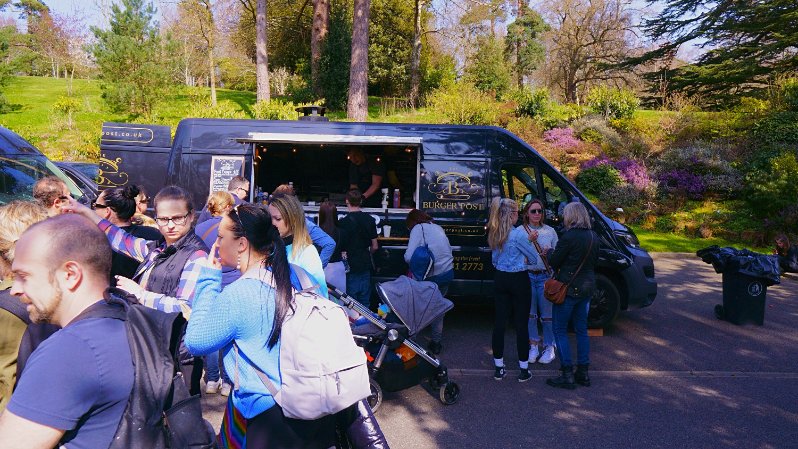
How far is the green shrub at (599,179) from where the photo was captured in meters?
16.9

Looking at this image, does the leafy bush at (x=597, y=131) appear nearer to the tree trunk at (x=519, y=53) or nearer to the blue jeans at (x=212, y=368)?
the tree trunk at (x=519, y=53)

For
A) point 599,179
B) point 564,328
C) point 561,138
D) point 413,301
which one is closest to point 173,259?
point 413,301

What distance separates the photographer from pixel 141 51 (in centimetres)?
2052

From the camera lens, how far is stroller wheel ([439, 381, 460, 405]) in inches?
200

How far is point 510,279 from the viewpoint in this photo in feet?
17.8

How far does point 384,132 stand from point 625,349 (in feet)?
13.8

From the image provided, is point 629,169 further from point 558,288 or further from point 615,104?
point 558,288

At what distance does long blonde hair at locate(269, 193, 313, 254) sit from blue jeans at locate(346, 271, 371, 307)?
8.61 ft

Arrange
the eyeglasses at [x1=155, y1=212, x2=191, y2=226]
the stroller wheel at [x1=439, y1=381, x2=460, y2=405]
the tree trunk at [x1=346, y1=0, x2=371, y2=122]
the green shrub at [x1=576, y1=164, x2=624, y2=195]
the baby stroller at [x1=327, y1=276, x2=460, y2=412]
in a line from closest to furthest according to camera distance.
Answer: the eyeglasses at [x1=155, y1=212, x2=191, y2=226], the baby stroller at [x1=327, y1=276, x2=460, y2=412], the stroller wheel at [x1=439, y1=381, x2=460, y2=405], the green shrub at [x1=576, y1=164, x2=624, y2=195], the tree trunk at [x1=346, y1=0, x2=371, y2=122]

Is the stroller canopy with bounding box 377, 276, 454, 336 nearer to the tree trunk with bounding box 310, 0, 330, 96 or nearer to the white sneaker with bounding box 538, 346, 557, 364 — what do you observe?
the white sneaker with bounding box 538, 346, 557, 364

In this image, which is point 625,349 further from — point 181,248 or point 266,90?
point 266,90

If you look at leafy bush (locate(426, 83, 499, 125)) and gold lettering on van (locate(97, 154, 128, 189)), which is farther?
leafy bush (locate(426, 83, 499, 125))

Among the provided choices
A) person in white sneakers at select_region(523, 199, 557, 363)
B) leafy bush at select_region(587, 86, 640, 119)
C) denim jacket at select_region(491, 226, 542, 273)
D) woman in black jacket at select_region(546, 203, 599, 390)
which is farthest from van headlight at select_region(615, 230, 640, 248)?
leafy bush at select_region(587, 86, 640, 119)

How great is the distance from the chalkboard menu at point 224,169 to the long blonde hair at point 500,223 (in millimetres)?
3519
